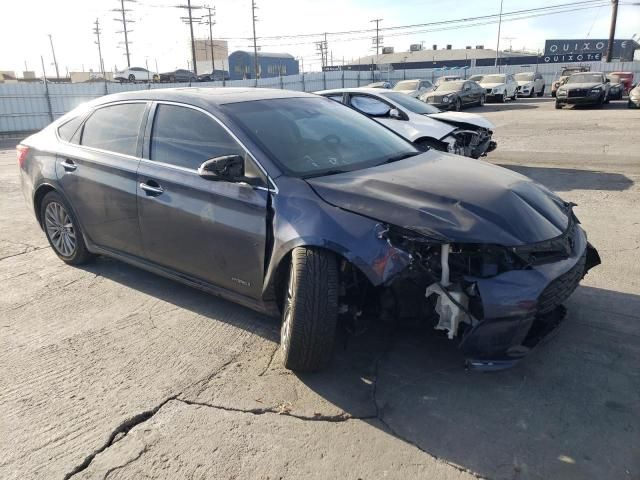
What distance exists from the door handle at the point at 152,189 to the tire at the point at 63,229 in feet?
3.93

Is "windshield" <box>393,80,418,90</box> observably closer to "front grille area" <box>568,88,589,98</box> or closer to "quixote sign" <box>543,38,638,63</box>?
"front grille area" <box>568,88,589,98</box>

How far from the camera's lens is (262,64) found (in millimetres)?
87312

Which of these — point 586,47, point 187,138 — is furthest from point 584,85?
point 586,47

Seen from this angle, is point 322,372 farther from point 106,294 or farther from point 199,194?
point 106,294

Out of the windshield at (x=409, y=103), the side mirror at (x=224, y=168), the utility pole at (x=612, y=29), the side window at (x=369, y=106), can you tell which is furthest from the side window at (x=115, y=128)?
the utility pole at (x=612, y=29)

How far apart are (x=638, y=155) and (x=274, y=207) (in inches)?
403

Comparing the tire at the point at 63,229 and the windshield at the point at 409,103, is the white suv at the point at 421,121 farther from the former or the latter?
the tire at the point at 63,229

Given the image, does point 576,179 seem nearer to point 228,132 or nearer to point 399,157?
point 399,157

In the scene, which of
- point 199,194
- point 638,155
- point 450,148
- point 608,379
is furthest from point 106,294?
point 638,155

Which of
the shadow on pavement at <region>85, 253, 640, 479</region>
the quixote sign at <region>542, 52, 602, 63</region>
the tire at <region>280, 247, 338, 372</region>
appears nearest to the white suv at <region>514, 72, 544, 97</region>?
the shadow on pavement at <region>85, 253, 640, 479</region>

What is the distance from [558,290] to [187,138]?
8.97ft

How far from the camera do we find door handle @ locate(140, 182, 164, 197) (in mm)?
3867

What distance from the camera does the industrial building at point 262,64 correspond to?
8200 centimetres

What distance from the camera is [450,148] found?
8.76 metres
